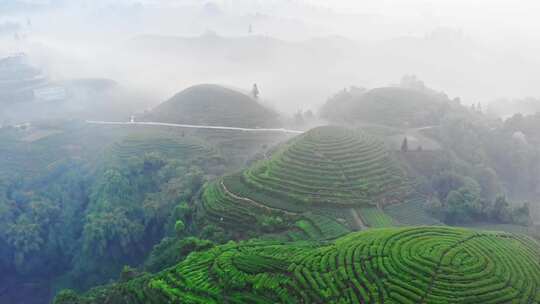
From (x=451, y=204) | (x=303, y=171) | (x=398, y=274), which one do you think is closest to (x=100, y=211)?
(x=303, y=171)

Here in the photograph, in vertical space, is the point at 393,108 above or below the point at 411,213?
above

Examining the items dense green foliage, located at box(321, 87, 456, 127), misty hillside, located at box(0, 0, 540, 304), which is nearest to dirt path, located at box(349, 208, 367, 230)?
misty hillside, located at box(0, 0, 540, 304)

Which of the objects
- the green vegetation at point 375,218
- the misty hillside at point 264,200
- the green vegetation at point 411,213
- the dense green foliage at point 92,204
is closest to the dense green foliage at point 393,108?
the misty hillside at point 264,200

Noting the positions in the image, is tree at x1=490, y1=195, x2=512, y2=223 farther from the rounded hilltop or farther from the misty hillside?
the rounded hilltop

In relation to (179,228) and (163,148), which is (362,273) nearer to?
(179,228)

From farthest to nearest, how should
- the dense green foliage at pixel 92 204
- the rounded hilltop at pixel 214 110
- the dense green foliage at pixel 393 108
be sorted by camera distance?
the rounded hilltop at pixel 214 110 < the dense green foliage at pixel 393 108 < the dense green foliage at pixel 92 204

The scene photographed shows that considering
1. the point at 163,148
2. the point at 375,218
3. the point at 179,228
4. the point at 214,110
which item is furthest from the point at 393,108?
the point at 179,228

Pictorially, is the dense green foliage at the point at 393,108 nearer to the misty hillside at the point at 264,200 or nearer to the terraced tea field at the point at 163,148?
the misty hillside at the point at 264,200
